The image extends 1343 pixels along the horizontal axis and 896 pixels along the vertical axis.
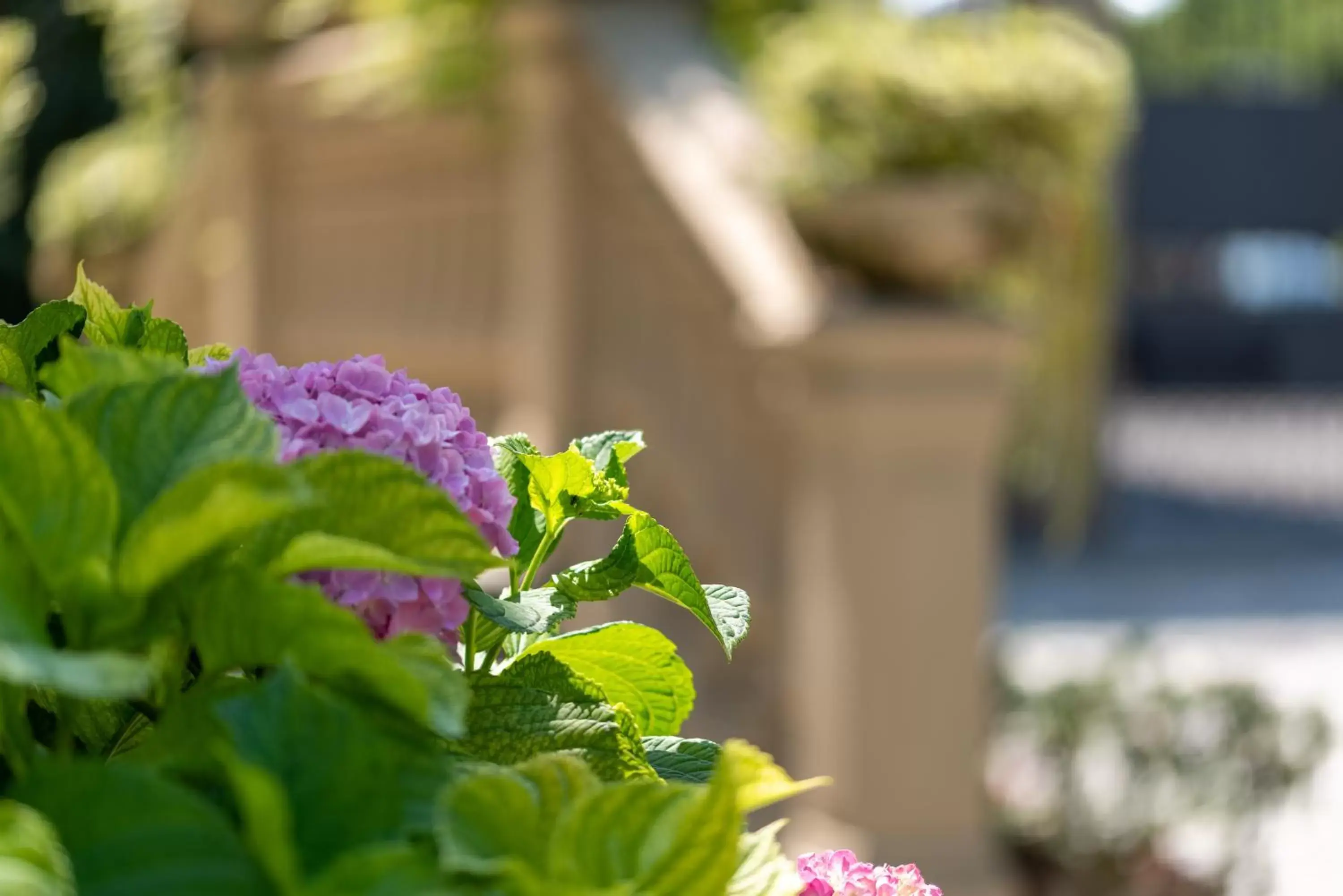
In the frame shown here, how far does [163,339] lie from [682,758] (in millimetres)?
302

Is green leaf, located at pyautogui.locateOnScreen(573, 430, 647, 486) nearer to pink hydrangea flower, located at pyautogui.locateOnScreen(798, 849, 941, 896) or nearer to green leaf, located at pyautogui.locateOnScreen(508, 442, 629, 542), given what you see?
green leaf, located at pyautogui.locateOnScreen(508, 442, 629, 542)

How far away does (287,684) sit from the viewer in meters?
0.50

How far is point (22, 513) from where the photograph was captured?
52cm

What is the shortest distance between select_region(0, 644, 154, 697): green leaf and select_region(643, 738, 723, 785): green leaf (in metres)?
0.28

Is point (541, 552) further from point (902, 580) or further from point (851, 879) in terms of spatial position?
point (902, 580)

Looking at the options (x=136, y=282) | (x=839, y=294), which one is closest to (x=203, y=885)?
(x=839, y=294)

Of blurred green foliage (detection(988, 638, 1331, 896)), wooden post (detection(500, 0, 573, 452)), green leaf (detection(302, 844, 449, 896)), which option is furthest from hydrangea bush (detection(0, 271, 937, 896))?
blurred green foliage (detection(988, 638, 1331, 896))

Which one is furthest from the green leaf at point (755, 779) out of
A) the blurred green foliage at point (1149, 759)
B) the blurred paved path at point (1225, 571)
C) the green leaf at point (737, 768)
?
Answer: the blurred paved path at point (1225, 571)

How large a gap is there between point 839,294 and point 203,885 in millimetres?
2919

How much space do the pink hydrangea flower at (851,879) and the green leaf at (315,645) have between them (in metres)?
0.22

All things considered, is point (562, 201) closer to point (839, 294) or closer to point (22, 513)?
point (839, 294)

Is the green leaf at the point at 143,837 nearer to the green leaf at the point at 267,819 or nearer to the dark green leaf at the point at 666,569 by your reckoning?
the green leaf at the point at 267,819

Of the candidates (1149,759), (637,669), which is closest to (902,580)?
(1149,759)

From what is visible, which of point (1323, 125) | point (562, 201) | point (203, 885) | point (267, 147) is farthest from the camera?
point (1323, 125)
